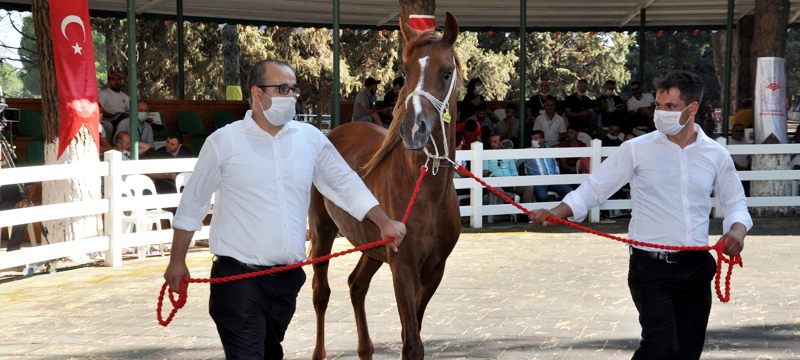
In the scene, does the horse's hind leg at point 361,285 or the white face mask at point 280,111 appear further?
the horse's hind leg at point 361,285

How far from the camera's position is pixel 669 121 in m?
5.20

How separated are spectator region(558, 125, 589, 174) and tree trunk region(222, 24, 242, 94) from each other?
1697 centimetres

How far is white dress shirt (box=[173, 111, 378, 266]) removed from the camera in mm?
4742

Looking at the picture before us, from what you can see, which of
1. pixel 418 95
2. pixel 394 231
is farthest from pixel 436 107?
pixel 394 231

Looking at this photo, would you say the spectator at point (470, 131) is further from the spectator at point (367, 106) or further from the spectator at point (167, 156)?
the spectator at point (167, 156)

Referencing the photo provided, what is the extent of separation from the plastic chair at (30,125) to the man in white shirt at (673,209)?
487 inches

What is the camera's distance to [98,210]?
11.8m

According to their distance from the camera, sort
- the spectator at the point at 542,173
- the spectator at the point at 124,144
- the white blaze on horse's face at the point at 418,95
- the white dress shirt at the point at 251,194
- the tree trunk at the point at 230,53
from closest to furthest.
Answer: the white dress shirt at the point at 251,194 < the white blaze on horse's face at the point at 418,95 < the spectator at the point at 124,144 < the spectator at the point at 542,173 < the tree trunk at the point at 230,53

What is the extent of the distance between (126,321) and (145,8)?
13307mm

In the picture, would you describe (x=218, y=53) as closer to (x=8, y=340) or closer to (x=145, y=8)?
(x=145, y=8)

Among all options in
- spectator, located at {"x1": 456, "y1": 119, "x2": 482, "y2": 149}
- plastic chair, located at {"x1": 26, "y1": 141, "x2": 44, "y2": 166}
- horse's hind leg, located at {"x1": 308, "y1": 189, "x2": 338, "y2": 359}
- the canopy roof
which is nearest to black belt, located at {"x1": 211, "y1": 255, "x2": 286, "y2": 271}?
horse's hind leg, located at {"x1": 308, "y1": 189, "x2": 338, "y2": 359}

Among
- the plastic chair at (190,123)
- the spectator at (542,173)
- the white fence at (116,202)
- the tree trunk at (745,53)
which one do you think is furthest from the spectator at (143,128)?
the tree trunk at (745,53)

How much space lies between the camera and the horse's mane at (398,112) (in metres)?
6.18

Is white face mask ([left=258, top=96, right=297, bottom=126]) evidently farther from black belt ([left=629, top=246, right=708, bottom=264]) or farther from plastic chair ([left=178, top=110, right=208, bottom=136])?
plastic chair ([left=178, top=110, right=208, bottom=136])
